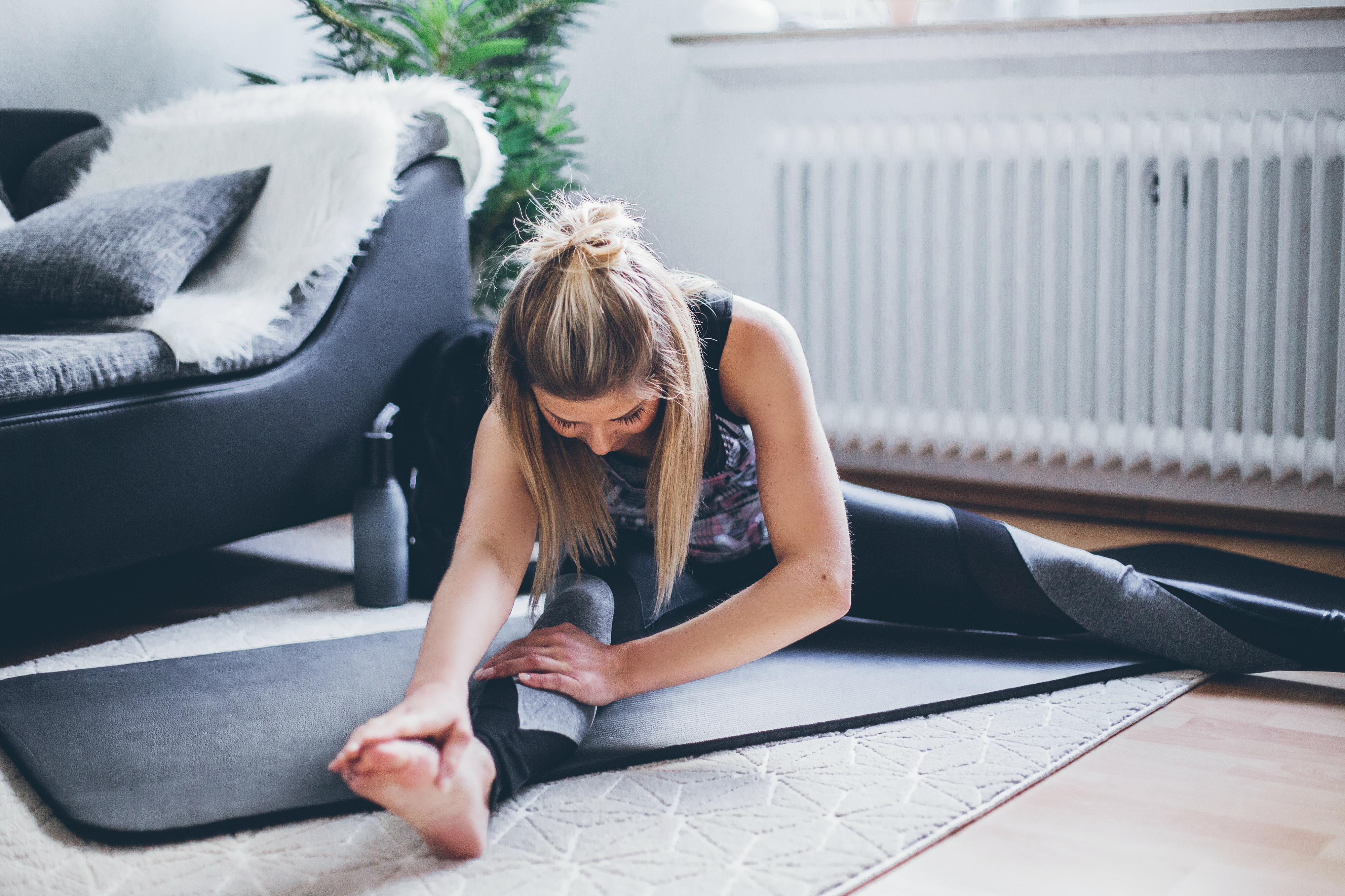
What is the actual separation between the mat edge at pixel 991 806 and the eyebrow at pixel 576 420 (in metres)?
0.42

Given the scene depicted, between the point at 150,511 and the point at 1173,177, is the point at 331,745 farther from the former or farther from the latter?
the point at 1173,177

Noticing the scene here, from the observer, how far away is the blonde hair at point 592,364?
94cm

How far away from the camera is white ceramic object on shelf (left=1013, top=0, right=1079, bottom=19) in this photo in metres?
2.13

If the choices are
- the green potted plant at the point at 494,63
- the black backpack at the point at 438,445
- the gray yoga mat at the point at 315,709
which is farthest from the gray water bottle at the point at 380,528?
the green potted plant at the point at 494,63

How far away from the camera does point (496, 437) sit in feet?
3.69

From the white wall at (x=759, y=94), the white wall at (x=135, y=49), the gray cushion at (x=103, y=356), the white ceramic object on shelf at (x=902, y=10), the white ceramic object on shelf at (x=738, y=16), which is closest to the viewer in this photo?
the gray cushion at (x=103, y=356)

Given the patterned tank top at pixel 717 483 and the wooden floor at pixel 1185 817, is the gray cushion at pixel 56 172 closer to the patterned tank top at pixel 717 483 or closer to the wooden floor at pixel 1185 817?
the patterned tank top at pixel 717 483

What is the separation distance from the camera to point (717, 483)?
1.24 meters

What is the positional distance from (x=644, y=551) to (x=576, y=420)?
0.35 m

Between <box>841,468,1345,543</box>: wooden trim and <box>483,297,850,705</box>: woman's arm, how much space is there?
0.93 meters

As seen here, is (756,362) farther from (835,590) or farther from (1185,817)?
(1185,817)

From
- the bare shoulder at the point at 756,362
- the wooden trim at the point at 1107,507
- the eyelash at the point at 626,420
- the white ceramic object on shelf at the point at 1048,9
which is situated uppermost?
the white ceramic object on shelf at the point at 1048,9

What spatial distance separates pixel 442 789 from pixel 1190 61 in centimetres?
190

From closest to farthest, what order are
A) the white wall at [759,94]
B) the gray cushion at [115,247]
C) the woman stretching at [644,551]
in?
the woman stretching at [644,551] → the gray cushion at [115,247] → the white wall at [759,94]
